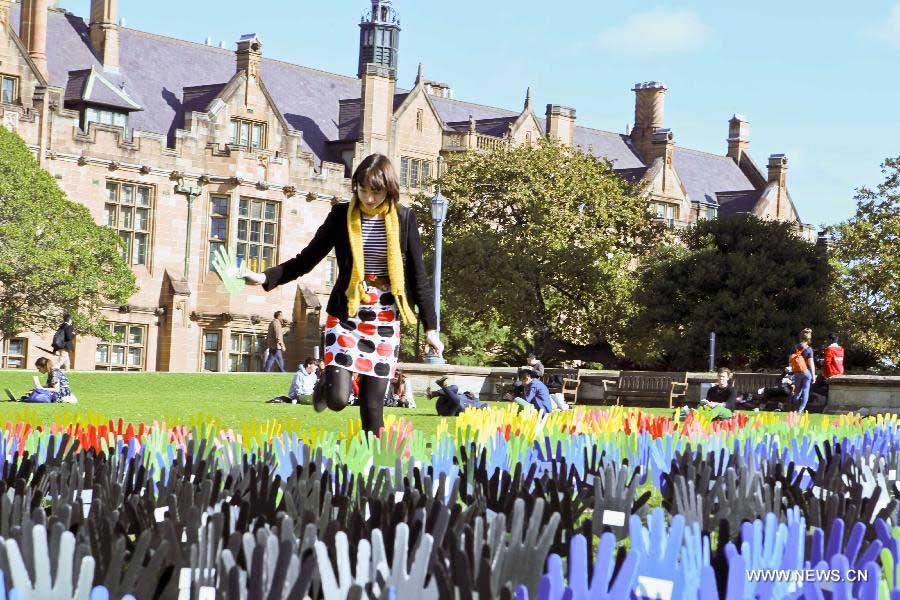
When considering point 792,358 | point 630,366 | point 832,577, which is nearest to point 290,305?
point 630,366

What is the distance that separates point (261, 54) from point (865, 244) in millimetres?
22346

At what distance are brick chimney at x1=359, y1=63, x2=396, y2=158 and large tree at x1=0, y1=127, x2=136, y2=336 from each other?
16187 mm

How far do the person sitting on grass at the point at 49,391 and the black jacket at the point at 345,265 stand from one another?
13918 millimetres

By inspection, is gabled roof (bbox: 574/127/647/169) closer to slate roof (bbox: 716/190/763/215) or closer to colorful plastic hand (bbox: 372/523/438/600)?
slate roof (bbox: 716/190/763/215)

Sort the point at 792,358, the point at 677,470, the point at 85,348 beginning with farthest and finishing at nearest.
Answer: the point at 85,348
the point at 792,358
the point at 677,470

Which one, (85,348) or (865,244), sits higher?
(865,244)

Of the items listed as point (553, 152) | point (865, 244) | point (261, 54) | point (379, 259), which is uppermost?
point (261, 54)

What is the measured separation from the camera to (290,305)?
50.3m

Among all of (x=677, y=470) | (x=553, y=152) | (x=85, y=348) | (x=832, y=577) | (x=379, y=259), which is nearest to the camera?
(x=832, y=577)

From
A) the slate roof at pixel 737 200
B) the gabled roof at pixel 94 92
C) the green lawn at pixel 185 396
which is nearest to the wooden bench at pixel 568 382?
the green lawn at pixel 185 396

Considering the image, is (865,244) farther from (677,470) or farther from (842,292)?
(677,470)

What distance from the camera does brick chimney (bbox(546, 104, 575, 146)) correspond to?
63812mm

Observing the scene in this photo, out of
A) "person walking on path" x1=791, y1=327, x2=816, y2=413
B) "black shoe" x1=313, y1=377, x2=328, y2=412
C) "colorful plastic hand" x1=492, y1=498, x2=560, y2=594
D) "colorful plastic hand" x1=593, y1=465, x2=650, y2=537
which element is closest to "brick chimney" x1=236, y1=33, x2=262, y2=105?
"person walking on path" x1=791, y1=327, x2=816, y2=413

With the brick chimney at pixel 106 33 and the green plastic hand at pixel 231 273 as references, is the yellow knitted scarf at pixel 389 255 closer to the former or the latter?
the green plastic hand at pixel 231 273
